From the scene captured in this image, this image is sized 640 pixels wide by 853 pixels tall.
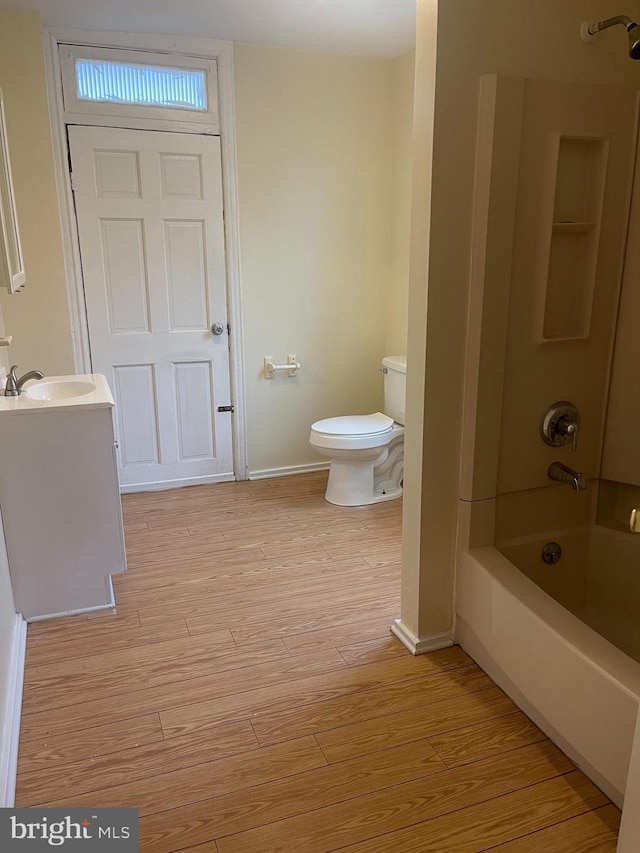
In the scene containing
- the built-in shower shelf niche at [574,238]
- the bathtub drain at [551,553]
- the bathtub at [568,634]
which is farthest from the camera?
the bathtub drain at [551,553]

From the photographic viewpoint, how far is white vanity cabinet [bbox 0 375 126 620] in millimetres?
2396

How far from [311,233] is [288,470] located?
4.71 feet

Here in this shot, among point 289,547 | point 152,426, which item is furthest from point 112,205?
point 289,547

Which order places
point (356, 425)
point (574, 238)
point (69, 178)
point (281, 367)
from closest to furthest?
point (574, 238), point (69, 178), point (356, 425), point (281, 367)

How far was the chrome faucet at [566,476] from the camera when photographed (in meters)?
2.15

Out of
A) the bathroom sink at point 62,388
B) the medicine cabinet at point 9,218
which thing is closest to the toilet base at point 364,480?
the bathroom sink at point 62,388

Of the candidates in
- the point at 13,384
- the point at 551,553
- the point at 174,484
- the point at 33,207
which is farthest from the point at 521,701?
the point at 33,207

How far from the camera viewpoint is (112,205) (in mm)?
3443

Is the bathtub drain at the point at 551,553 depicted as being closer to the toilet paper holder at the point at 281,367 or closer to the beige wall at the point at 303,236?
the beige wall at the point at 303,236

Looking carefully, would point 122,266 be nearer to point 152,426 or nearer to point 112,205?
point 112,205

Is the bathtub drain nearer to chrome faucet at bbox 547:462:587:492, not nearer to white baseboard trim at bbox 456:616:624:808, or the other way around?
chrome faucet at bbox 547:462:587:492

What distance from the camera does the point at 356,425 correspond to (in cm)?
360

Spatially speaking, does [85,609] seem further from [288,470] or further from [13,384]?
[288,470]

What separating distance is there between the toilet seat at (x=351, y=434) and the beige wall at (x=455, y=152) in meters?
1.23
